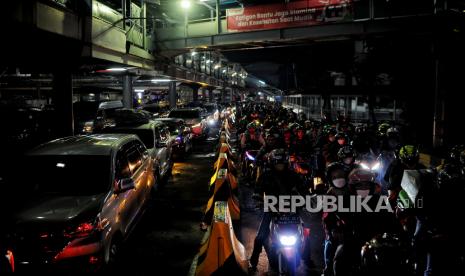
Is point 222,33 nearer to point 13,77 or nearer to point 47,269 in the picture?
point 47,269

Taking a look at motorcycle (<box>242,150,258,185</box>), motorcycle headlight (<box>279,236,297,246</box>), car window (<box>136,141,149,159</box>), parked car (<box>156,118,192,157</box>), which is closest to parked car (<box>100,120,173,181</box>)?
car window (<box>136,141,149,159</box>)

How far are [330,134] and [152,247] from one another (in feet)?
17.9

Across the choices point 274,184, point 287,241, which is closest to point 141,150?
point 274,184

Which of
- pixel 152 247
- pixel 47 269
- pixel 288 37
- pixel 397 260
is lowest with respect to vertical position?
pixel 152 247

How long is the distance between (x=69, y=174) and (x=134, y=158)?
5.09 ft

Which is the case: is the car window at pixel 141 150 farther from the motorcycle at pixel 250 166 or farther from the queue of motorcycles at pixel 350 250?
the queue of motorcycles at pixel 350 250

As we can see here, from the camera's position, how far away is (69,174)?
586cm

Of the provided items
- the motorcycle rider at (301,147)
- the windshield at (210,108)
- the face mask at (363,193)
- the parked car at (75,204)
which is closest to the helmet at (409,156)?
the face mask at (363,193)

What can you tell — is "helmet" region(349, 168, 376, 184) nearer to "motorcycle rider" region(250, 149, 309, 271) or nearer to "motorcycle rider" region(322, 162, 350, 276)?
"motorcycle rider" region(322, 162, 350, 276)

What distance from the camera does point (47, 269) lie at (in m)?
4.55

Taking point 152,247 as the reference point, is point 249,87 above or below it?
above

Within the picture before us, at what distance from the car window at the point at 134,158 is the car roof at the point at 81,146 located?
27 cm

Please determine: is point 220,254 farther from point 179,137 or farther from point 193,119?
point 193,119

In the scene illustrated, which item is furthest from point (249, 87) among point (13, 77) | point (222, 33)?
point (222, 33)
